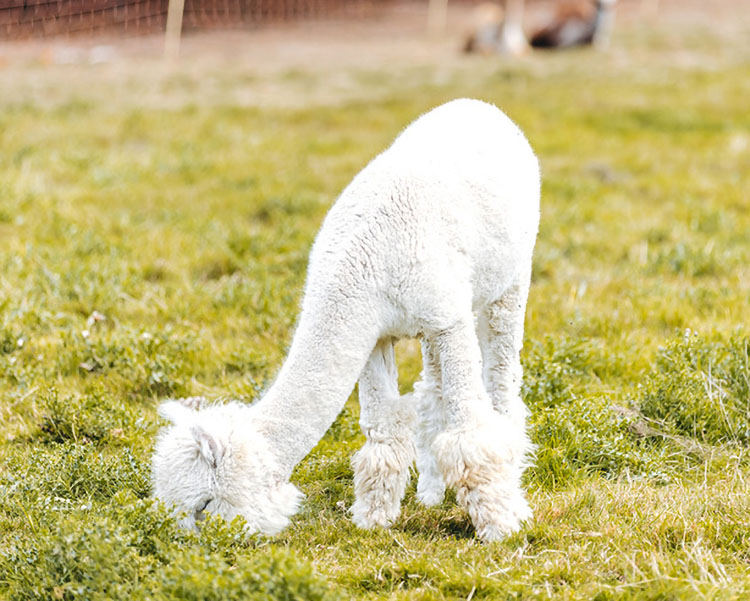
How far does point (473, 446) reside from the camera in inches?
158

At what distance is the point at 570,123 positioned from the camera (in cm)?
1257

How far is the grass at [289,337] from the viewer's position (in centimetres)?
379

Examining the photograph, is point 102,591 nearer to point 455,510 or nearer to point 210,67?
point 455,510

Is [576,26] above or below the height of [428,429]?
above

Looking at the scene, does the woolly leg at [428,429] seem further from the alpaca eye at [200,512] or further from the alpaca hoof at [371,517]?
the alpaca eye at [200,512]

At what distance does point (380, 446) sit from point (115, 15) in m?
13.2

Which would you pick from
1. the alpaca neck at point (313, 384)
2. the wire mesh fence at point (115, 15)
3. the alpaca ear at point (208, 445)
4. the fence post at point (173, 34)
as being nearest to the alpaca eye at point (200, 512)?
the alpaca ear at point (208, 445)

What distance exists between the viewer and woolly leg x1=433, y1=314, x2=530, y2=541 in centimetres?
403

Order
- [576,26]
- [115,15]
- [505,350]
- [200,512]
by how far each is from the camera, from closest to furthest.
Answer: [200,512] → [505,350] → [115,15] → [576,26]

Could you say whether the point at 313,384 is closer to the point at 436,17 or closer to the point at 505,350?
the point at 505,350

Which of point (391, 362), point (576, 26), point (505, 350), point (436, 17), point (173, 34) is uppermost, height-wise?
point (436, 17)

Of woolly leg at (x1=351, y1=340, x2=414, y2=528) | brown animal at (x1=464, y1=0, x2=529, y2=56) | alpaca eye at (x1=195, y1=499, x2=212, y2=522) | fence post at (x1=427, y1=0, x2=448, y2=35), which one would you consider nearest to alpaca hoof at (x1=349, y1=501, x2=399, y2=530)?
woolly leg at (x1=351, y1=340, x2=414, y2=528)

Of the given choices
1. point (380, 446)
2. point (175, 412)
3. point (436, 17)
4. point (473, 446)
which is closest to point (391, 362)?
point (380, 446)

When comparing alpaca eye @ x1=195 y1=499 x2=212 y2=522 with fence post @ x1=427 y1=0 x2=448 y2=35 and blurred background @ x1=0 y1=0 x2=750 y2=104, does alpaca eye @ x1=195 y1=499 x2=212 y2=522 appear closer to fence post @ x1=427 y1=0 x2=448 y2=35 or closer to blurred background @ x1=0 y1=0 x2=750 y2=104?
blurred background @ x1=0 y1=0 x2=750 y2=104
